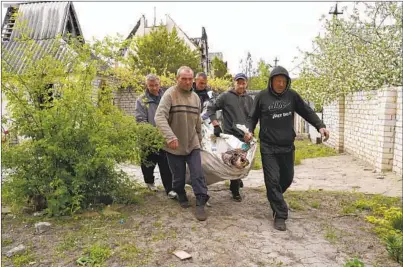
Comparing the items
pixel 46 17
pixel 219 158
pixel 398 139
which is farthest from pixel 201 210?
pixel 46 17

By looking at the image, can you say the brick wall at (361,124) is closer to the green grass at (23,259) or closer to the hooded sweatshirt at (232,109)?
the hooded sweatshirt at (232,109)

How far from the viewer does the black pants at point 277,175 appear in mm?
4082

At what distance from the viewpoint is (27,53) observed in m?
4.10

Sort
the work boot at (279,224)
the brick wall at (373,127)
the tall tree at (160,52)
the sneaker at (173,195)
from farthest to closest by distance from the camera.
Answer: the tall tree at (160,52) → the brick wall at (373,127) → the sneaker at (173,195) → the work boot at (279,224)

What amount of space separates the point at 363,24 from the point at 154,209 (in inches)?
350

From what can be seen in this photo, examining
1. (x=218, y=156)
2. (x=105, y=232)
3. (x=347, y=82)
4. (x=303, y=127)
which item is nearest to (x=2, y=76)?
(x=105, y=232)

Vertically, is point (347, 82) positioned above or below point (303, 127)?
above

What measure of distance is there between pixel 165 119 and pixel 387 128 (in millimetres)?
5295

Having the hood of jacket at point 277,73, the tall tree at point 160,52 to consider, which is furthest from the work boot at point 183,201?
the tall tree at point 160,52

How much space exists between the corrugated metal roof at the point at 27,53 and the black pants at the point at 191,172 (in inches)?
70.2

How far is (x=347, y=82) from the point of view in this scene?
404 inches

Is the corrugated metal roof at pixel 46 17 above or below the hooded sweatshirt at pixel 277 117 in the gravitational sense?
above

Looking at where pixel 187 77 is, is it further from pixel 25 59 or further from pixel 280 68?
pixel 25 59

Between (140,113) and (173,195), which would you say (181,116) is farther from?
(173,195)
